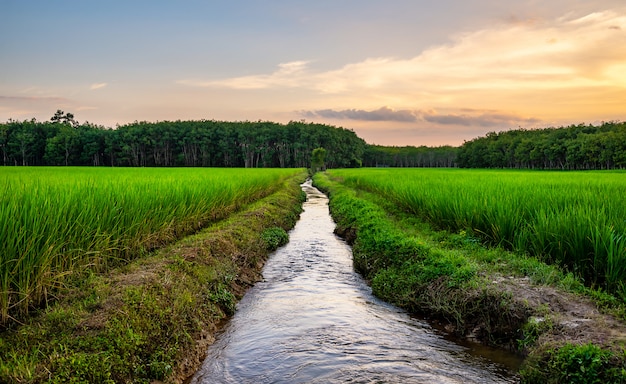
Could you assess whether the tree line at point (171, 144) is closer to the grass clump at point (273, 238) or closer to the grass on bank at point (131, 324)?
the grass clump at point (273, 238)

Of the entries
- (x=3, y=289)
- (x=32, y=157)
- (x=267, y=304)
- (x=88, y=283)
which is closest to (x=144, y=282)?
(x=88, y=283)

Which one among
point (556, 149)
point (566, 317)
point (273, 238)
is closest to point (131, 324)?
Answer: point (566, 317)

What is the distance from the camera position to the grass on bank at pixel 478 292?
3951 mm

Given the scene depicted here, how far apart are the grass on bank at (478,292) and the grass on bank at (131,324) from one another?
3104 millimetres

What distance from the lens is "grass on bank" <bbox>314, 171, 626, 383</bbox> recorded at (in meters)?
3.95

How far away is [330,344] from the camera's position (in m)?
5.61

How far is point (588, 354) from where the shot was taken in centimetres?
387

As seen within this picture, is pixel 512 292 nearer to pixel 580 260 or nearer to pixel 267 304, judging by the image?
pixel 580 260

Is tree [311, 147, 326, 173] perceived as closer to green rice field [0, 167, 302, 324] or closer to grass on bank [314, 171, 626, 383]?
grass on bank [314, 171, 626, 383]

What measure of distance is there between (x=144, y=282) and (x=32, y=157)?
3729 inches

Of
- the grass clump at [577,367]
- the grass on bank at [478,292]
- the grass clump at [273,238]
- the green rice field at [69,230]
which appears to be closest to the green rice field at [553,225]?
the grass on bank at [478,292]

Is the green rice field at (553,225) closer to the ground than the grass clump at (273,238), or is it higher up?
higher up

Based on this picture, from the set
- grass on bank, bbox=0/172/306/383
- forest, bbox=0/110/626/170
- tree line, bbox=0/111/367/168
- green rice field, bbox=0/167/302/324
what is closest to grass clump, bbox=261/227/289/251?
green rice field, bbox=0/167/302/324

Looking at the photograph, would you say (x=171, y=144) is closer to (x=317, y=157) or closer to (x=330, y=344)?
(x=317, y=157)
